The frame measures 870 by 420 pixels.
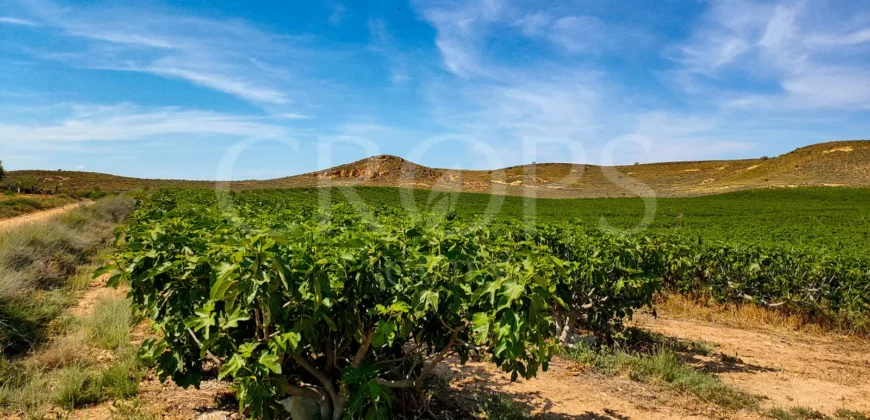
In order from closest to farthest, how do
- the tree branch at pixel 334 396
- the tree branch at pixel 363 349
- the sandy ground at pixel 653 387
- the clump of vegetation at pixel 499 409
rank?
1. the tree branch at pixel 363 349
2. the tree branch at pixel 334 396
3. the clump of vegetation at pixel 499 409
4. the sandy ground at pixel 653 387

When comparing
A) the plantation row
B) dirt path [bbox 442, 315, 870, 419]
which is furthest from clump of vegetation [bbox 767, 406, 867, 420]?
the plantation row

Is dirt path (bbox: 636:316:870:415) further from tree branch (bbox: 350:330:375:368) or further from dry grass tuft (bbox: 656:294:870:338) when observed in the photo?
tree branch (bbox: 350:330:375:368)

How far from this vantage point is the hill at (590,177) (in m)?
64.2

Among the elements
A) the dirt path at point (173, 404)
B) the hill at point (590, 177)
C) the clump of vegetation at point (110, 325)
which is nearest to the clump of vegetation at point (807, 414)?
the dirt path at point (173, 404)

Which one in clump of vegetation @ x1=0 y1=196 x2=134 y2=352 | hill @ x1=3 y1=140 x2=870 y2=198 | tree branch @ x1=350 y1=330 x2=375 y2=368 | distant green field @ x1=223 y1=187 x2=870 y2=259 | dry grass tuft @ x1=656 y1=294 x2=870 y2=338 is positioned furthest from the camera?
hill @ x1=3 y1=140 x2=870 y2=198

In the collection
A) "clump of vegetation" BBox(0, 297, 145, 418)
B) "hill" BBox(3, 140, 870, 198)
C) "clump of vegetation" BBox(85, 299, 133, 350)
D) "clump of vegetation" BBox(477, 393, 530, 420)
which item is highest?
"hill" BBox(3, 140, 870, 198)

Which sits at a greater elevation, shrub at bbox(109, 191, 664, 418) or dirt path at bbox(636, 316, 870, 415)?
shrub at bbox(109, 191, 664, 418)

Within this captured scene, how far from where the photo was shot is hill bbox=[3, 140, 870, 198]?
64188mm

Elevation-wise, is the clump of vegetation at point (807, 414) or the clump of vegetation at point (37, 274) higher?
the clump of vegetation at point (37, 274)

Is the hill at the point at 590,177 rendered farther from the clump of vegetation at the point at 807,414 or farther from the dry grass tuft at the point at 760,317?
the clump of vegetation at the point at 807,414

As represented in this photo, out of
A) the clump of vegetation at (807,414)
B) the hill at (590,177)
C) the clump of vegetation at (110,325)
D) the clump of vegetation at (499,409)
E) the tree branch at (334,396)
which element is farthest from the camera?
the hill at (590,177)

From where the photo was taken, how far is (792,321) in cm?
802

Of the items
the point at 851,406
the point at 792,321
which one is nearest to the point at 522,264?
the point at 851,406

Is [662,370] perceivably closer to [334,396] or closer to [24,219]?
[334,396]
